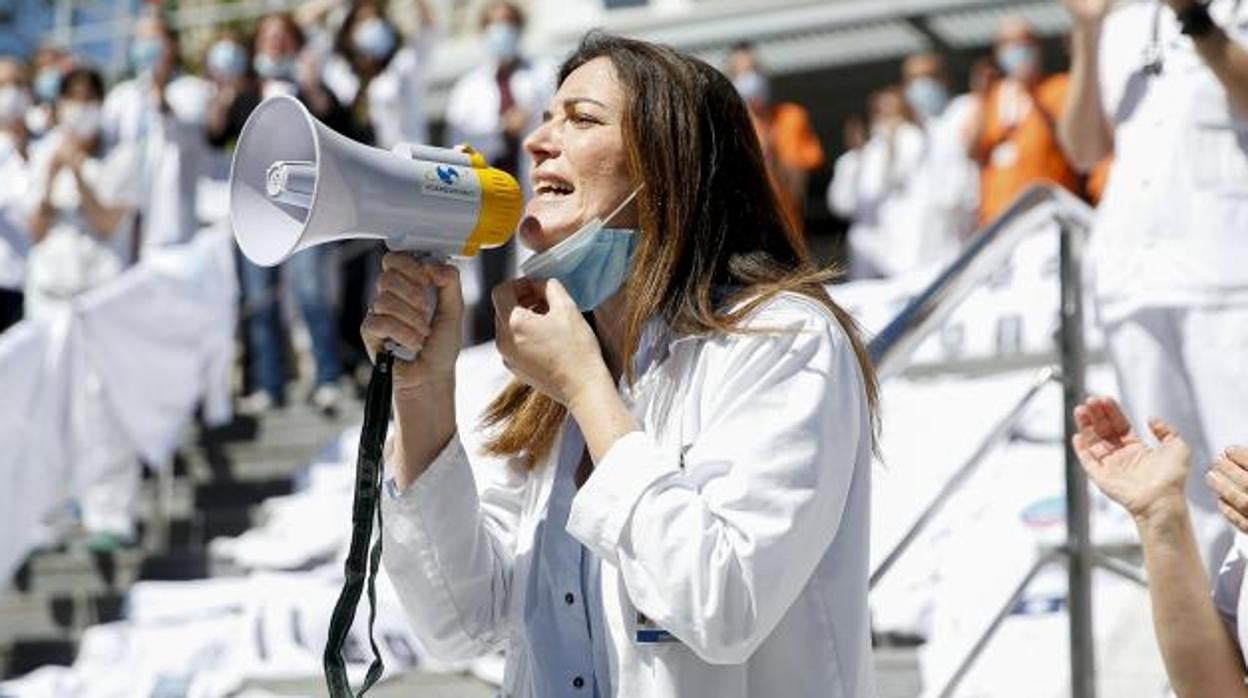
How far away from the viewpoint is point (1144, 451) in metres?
2.90

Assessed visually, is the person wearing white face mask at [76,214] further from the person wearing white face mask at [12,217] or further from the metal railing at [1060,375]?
the metal railing at [1060,375]

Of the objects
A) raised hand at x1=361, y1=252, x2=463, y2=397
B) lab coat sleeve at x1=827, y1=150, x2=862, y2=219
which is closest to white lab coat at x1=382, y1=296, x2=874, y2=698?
raised hand at x1=361, y1=252, x2=463, y2=397

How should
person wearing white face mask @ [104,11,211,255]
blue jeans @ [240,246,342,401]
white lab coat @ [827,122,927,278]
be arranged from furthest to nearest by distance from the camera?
white lab coat @ [827,122,927,278] < person wearing white face mask @ [104,11,211,255] < blue jeans @ [240,246,342,401]

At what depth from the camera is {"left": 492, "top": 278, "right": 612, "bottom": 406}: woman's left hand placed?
2.34 meters

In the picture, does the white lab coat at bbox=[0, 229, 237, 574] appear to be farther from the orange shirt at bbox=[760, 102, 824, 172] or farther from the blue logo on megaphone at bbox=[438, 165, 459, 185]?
the blue logo on megaphone at bbox=[438, 165, 459, 185]

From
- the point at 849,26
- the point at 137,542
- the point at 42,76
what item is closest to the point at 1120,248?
the point at 137,542

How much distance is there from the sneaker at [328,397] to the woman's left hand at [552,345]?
23.2 feet

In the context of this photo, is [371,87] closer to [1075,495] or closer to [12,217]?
[12,217]

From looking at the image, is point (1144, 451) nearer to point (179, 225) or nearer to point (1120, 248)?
point (1120, 248)

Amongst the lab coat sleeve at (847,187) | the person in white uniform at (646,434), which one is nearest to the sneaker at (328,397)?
the lab coat sleeve at (847,187)

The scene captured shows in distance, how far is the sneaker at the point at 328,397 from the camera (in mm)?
9430

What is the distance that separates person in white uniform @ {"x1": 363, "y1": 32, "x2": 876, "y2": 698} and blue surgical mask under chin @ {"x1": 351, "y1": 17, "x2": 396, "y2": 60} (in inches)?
310

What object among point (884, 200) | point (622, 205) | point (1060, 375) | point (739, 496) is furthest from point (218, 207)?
point (739, 496)

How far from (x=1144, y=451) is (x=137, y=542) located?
6638mm
